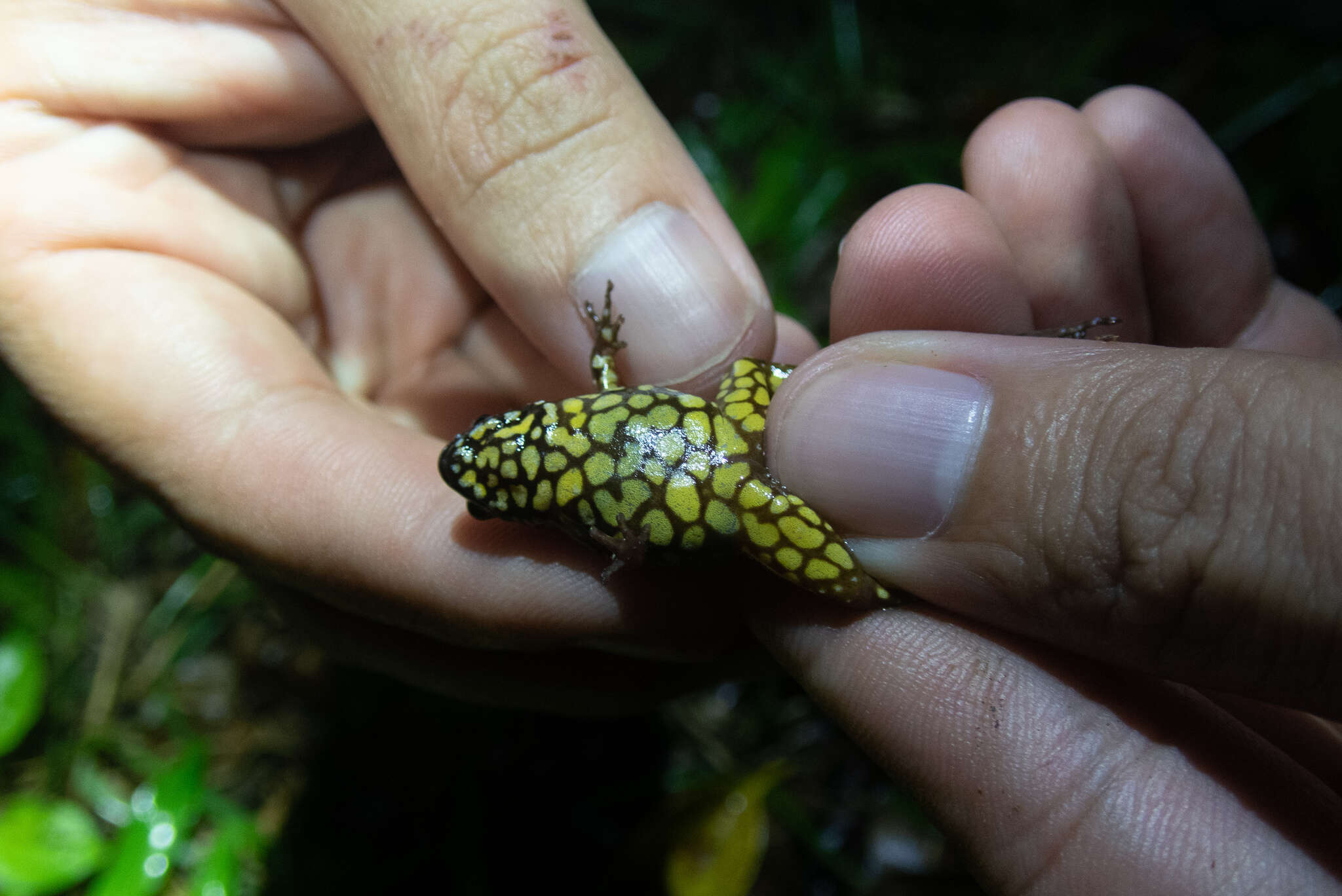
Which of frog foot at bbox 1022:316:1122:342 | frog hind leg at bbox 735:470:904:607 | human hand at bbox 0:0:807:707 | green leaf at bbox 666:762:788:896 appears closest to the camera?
frog hind leg at bbox 735:470:904:607

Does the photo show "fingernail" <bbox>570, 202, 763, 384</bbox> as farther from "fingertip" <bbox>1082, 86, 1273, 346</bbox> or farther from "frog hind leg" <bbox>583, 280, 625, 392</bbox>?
"fingertip" <bbox>1082, 86, 1273, 346</bbox>

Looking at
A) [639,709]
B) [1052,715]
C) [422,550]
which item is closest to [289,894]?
[639,709]

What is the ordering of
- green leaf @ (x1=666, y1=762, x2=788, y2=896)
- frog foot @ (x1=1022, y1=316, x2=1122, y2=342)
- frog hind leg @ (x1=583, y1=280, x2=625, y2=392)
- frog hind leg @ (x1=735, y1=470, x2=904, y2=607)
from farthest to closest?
green leaf @ (x1=666, y1=762, x2=788, y2=896), frog foot @ (x1=1022, y1=316, x2=1122, y2=342), frog hind leg @ (x1=583, y1=280, x2=625, y2=392), frog hind leg @ (x1=735, y1=470, x2=904, y2=607)

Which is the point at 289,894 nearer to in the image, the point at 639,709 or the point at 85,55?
the point at 639,709

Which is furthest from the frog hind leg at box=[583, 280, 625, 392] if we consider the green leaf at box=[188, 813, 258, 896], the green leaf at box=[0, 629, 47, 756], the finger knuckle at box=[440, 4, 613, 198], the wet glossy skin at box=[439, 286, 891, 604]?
the green leaf at box=[0, 629, 47, 756]

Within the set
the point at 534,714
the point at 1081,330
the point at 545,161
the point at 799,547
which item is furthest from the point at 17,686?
the point at 1081,330

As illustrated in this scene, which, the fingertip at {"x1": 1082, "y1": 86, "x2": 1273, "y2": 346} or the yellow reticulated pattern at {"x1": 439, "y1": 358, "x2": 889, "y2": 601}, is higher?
the fingertip at {"x1": 1082, "y1": 86, "x2": 1273, "y2": 346}

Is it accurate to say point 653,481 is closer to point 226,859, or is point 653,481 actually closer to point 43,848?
point 226,859
